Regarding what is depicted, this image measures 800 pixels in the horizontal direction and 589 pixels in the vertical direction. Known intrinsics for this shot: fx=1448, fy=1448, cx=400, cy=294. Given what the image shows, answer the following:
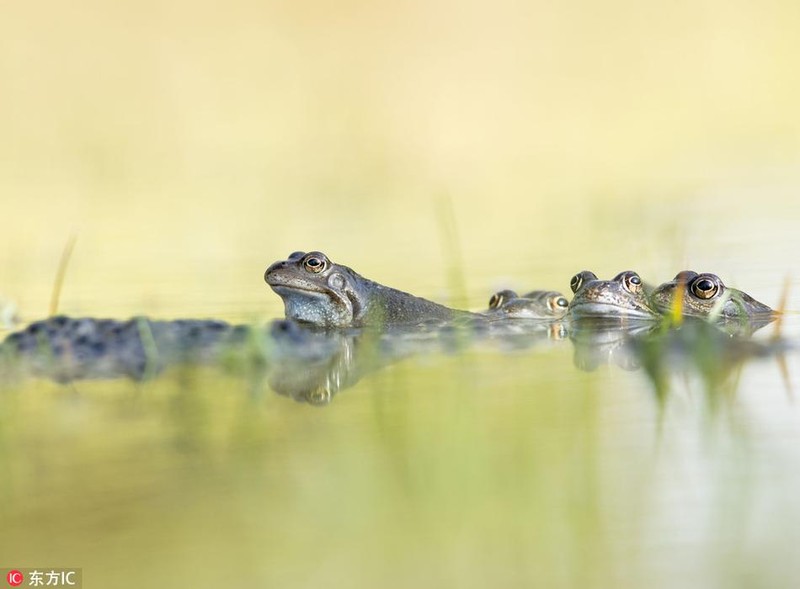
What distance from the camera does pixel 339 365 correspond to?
7.15 meters

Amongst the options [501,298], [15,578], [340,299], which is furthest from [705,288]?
[15,578]

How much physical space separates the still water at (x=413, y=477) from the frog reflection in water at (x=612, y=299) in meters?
1.64

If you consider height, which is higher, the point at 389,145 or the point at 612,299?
the point at 389,145

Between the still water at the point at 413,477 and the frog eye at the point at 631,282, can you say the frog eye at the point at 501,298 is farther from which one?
the still water at the point at 413,477

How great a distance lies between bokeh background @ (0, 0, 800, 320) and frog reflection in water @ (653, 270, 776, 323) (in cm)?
131

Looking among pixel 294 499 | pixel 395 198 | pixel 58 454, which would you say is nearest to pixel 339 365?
pixel 58 454

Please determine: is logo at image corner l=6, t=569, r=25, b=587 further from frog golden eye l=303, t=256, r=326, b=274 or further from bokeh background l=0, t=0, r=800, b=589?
frog golden eye l=303, t=256, r=326, b=274

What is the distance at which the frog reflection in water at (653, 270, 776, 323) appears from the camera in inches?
328

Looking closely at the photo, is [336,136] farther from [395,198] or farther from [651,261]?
[651,261]

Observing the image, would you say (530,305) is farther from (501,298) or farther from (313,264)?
(313,264)

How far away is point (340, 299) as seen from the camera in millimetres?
9000

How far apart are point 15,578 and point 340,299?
5208 millimetres

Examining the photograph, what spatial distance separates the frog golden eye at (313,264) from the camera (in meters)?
8.92

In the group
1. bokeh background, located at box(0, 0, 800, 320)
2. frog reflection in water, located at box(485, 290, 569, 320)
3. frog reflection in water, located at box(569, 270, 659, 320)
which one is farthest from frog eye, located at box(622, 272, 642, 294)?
bokeh background, located at box(0, 0, 800, 320)
